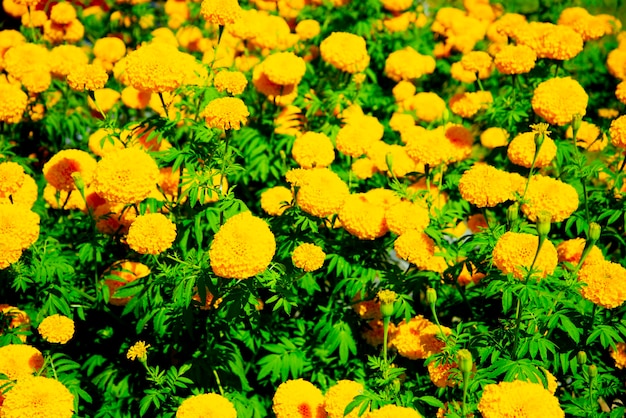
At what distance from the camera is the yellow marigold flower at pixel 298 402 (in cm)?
291

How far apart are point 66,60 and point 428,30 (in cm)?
290

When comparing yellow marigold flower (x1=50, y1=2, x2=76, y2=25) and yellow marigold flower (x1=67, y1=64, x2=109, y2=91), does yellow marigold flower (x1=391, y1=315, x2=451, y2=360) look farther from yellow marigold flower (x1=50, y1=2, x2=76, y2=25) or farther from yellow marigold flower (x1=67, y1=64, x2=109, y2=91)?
yellow marigold flower (x1=50, y1=2, x2=76, y2=25)

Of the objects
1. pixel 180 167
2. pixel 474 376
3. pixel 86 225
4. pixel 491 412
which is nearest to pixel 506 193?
pixel 474 376

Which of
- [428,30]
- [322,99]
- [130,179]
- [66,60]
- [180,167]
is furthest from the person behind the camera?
[428,30]

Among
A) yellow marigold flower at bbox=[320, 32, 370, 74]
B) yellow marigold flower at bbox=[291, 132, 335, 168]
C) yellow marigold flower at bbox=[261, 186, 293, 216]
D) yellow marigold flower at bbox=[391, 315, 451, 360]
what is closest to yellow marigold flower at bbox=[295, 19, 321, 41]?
yellow marigold flower at bbox=[320, 32, 370, 74]

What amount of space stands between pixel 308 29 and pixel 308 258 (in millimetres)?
2304

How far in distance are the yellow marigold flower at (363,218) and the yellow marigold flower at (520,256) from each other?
63cm

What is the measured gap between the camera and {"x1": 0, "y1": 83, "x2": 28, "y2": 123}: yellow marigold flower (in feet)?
13.0

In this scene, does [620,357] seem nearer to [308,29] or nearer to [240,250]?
[240,250]

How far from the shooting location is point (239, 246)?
271 centimetres

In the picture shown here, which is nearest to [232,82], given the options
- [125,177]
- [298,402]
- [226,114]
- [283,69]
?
[226,114]

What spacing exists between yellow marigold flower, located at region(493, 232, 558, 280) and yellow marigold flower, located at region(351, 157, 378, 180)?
4.33 ft

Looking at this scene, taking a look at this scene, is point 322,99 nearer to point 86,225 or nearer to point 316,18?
point 316,18

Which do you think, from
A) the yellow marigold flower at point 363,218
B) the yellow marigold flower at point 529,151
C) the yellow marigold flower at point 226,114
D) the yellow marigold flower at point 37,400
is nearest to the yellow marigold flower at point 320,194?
the yellow marigold flower at point 363,218
